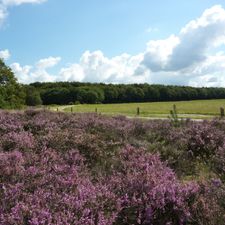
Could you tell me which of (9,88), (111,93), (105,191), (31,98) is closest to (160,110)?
(9,88)

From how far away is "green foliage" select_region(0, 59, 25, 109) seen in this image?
59.8 m

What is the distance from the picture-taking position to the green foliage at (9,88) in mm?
59750

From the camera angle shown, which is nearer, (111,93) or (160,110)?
(160,110)

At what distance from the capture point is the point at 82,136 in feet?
29.7

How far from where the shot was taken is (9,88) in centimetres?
6131

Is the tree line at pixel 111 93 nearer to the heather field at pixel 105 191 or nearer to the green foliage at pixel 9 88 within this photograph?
the green foliage at pixel 9 88

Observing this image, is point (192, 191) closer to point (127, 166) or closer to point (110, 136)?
point (127, 166)

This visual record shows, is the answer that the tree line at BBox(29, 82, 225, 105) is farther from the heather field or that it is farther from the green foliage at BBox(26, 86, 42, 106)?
the heather field

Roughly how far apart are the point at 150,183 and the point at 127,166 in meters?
1.24

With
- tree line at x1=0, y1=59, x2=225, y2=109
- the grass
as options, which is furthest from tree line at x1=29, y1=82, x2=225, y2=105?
the grass

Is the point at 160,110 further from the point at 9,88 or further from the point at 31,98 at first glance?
the point at 31,98

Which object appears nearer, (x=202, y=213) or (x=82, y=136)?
(x=202, y=213)

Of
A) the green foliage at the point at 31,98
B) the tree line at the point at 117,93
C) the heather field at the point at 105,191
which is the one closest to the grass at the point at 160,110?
the heather field at the point at 105,191

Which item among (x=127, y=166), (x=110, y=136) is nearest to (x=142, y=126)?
(x=110, y=136)
